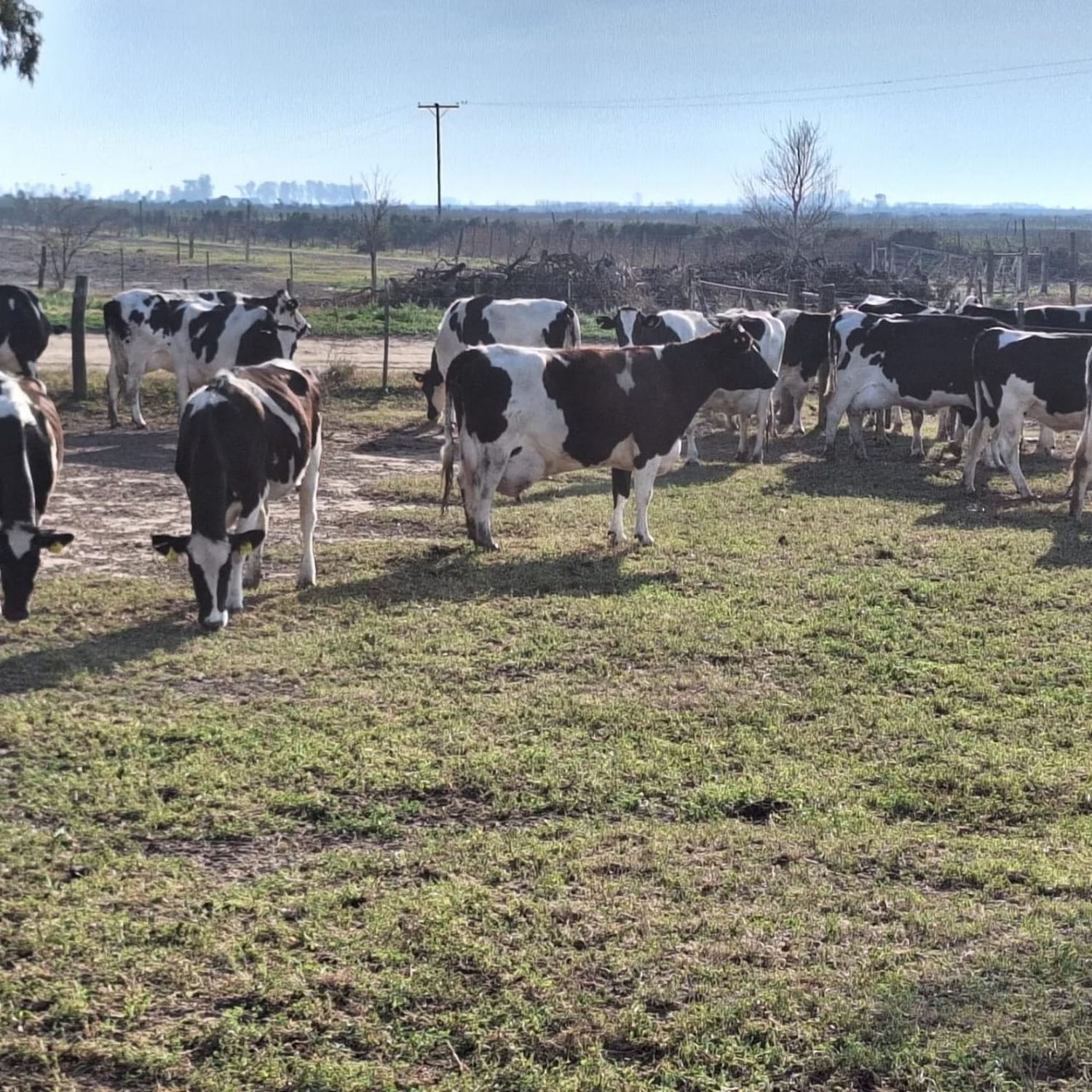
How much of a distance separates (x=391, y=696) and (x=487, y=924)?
9.14 ft

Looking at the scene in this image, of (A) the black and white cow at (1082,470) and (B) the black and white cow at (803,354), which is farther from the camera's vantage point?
(B) the black and white cow at (803,354)

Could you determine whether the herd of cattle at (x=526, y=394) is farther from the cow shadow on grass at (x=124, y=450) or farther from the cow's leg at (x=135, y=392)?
the cow shadow on grass at (x=124, y=450)

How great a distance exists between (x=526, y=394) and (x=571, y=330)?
7329mm

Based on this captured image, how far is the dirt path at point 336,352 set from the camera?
23969mm

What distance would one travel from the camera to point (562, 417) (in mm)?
11430

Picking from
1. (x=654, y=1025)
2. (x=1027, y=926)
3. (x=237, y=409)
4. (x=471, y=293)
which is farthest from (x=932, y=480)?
(x=471, y=293)

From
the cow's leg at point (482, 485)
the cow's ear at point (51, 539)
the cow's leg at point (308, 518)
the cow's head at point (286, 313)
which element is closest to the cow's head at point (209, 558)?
the cow's ear at point (51, 539)

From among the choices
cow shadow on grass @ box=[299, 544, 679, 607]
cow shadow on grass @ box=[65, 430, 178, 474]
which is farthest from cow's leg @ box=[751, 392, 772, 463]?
cow shadow on grass @ box=[65, 430, 178, 474]

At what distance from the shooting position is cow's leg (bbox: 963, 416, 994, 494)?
14789 mm

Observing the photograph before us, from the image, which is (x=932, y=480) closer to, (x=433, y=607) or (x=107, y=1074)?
(x=433, y=607)

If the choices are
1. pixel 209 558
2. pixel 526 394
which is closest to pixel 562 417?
pixel 526 394

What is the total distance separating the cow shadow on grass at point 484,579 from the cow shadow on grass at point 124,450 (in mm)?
5443

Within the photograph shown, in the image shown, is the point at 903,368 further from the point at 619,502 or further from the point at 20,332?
the point at 20,332

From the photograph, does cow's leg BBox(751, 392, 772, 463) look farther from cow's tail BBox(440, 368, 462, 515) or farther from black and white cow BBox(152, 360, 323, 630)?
black and white cow BBox(152, 360, 323, 630)
